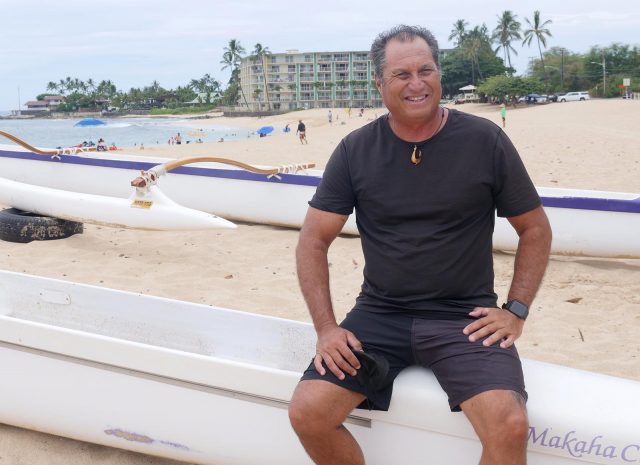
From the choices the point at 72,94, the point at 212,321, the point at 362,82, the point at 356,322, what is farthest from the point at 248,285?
A: the point at 72,94

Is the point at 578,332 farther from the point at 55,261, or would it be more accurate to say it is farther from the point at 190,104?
the point at 190,104

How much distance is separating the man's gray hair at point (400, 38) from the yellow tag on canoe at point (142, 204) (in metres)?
3.63

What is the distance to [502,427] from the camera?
1.84m

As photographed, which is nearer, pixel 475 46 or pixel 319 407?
pixel 319 407

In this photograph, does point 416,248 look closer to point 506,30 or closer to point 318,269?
point 318,269

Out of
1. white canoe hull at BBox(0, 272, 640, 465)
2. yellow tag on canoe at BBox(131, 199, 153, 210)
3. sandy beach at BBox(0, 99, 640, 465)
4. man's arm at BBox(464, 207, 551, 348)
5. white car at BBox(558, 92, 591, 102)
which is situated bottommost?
sandy beach at BBox(0, 99, 640, 465)

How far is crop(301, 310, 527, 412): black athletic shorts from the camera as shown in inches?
77.1

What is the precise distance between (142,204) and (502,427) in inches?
171

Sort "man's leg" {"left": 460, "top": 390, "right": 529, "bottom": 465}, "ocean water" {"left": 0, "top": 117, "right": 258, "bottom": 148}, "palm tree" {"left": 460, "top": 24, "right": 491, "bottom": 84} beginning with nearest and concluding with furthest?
"man's leg" {"left": 460, "top": 390, "right": 529, "bottom": 465}
"ocean water" {"left": 0, "top": 117, "right": 258, "bottom": 148}
"palm tree" {"left": 460, "top": 24, "right": 491, "bottom": 84}

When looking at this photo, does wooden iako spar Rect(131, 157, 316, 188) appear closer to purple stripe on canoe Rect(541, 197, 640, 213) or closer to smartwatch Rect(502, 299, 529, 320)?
purple stripe on canoe Rect(541, 197, 640, 213)

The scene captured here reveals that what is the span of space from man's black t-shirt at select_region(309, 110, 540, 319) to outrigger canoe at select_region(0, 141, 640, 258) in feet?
11.5

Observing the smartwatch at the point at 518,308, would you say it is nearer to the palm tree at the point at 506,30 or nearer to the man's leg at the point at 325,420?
the man's leg at the point at 325,420

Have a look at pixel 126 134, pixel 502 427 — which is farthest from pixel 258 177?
pixel 126 134

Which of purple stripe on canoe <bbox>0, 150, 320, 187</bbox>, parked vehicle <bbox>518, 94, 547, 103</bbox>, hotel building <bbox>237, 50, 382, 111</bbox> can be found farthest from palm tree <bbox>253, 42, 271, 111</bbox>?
purple stripe on canoe <bbox>0, 150, 320, 187</bbox>
